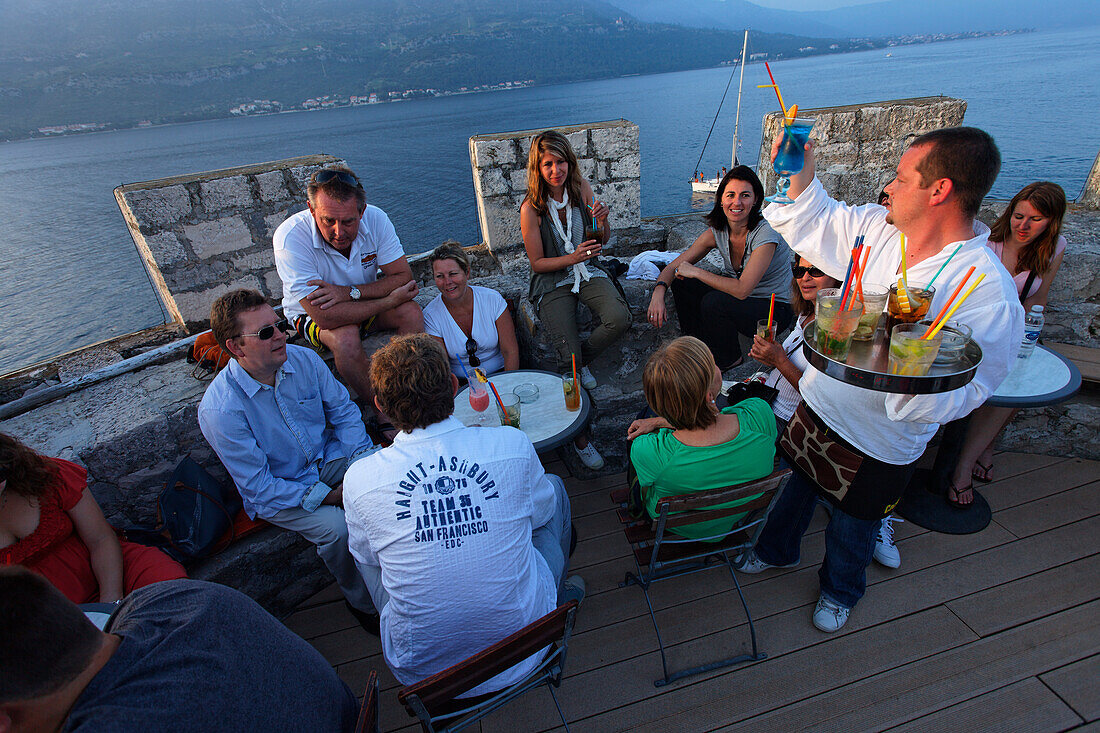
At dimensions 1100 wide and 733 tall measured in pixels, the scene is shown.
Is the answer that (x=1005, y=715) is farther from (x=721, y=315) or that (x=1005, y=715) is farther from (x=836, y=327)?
(x=721, y=315)

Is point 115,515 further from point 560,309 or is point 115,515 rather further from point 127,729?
point 560,309

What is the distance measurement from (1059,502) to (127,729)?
13.1 feet

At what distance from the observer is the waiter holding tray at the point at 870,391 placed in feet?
4.72

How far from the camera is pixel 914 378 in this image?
1.31m

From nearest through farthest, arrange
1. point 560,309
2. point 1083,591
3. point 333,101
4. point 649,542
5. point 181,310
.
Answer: point 649,542 → point 1083,591 → point 560,309 → point 181,310 → point 333,101

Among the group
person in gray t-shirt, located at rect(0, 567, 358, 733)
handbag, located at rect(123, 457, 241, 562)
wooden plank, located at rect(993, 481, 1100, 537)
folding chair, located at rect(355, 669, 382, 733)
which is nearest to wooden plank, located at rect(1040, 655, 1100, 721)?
wooden plank, located at rect(993, 481, 1100, 537)

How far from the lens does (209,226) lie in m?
3.55

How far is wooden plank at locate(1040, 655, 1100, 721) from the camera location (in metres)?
1.84

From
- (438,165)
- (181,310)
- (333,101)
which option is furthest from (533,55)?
(181,310)

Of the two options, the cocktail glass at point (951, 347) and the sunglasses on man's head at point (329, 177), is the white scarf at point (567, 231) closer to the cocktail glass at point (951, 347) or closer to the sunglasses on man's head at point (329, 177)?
the sunglasses on man's head at point (329, 177)

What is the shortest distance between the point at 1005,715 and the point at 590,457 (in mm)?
2036

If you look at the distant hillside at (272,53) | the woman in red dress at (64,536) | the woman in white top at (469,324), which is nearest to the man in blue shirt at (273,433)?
the woman in red dress at (64,536)

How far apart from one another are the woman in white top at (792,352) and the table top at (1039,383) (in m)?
0.78

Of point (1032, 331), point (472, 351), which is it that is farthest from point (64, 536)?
point (1032, 331)
